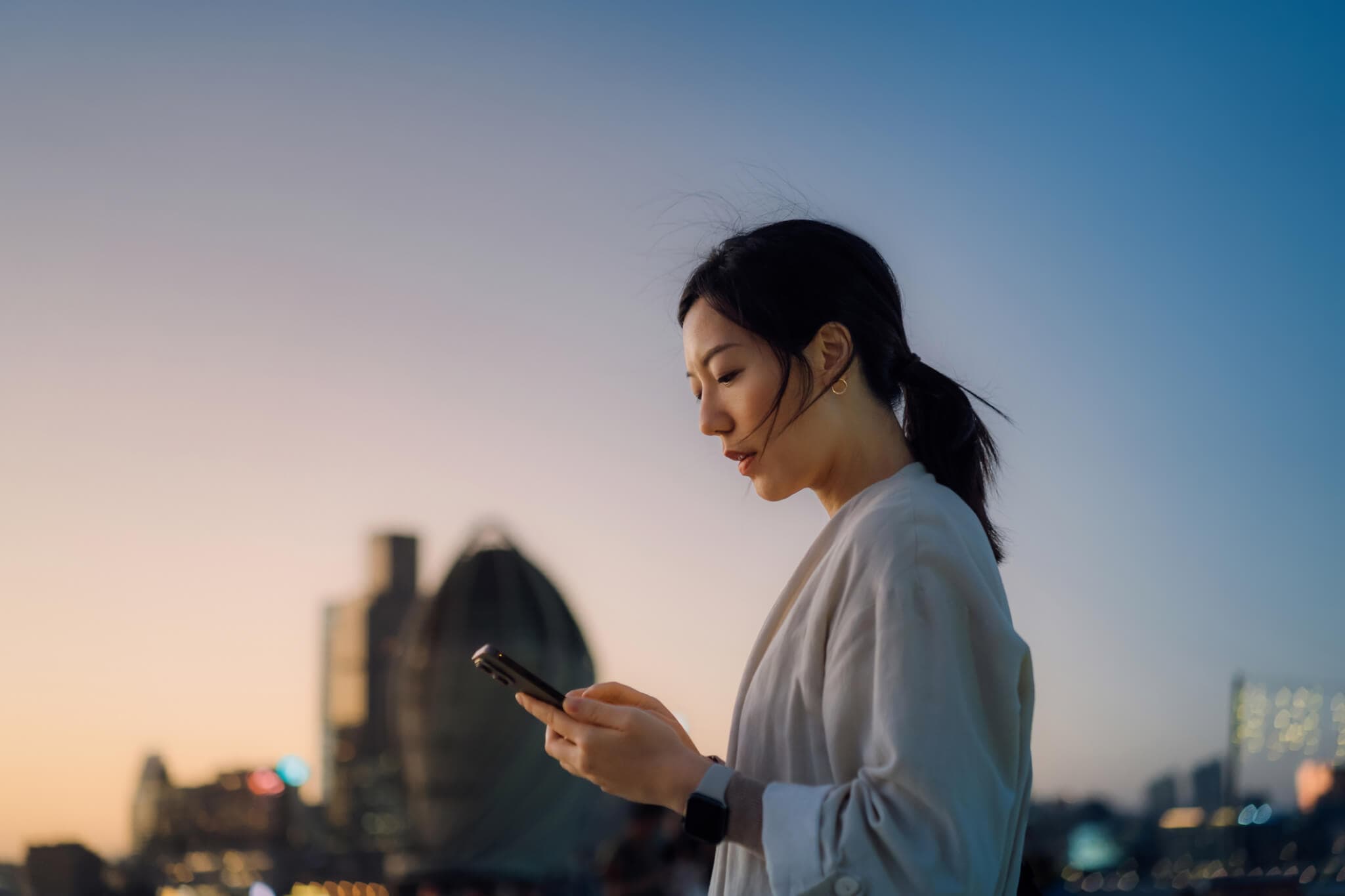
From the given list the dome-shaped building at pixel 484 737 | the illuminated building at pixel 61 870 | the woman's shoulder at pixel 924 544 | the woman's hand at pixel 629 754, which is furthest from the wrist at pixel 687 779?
the dome-shaped building at pixel 484 737

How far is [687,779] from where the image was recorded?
5.93 feet

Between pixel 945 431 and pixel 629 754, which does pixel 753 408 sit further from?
pixel 629 754

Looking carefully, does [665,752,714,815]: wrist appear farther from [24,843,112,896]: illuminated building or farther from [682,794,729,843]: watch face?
[24,843,112,896]: illuminated building

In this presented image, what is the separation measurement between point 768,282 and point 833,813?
851mm

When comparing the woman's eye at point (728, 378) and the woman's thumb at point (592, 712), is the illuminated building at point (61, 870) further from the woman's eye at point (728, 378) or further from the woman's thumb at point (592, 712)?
the woman's eye at point (728, 378)

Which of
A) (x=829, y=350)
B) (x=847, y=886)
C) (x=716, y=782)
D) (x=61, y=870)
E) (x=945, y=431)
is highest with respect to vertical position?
(x=829, y=350)

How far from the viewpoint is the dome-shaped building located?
101625 millimetres

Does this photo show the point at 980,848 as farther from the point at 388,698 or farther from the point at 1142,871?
the point at 388,698

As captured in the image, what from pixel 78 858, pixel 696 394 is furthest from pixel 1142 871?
pixel 696 394

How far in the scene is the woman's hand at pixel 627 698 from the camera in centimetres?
211

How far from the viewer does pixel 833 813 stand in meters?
1.70

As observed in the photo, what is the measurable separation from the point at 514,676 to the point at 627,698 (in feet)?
0.77

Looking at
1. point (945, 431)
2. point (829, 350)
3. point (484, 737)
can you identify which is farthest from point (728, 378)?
A: point (484, 737)

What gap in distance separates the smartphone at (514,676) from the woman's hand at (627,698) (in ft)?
0.24
